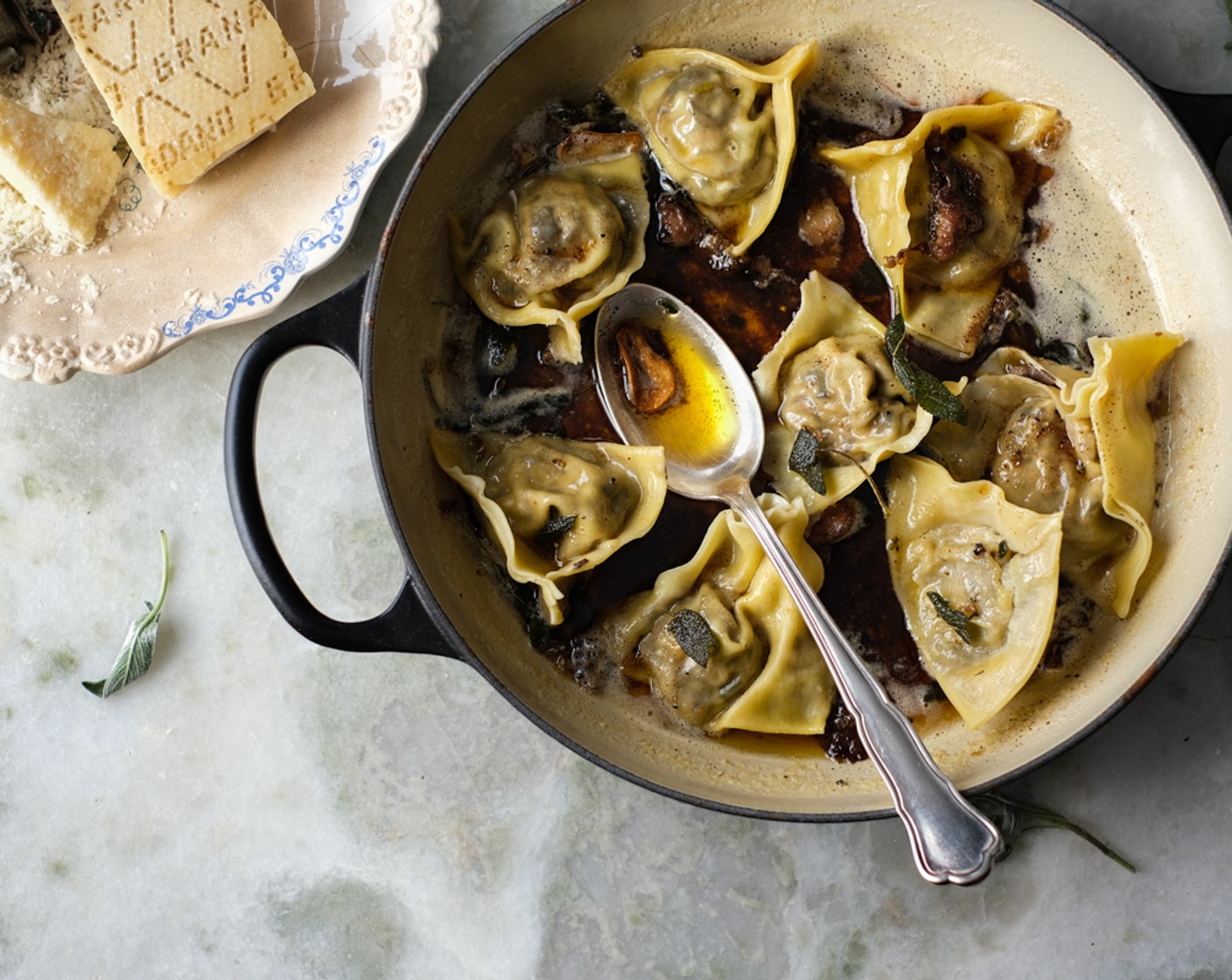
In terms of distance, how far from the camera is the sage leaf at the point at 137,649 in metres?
2.68

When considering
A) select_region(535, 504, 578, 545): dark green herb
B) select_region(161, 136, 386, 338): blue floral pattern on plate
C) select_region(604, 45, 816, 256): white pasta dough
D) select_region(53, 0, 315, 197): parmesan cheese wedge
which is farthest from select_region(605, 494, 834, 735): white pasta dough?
select_region(53, 0, 315, 197): parmesan cheese wedge

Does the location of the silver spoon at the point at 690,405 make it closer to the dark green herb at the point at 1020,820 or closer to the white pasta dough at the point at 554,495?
the white pasta dough at the point at 554,495

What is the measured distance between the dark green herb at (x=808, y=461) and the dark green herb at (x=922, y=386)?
0.26 m

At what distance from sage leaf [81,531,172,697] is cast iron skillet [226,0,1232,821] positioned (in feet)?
2.32

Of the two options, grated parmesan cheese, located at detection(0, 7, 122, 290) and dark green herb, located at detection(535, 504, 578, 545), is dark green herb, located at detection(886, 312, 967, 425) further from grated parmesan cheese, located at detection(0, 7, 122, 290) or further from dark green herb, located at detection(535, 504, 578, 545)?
grated parmesan cheese, located at detection(0, 7, 122, 290)

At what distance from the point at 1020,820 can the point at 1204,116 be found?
5.58 feet

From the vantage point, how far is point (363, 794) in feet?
8.83

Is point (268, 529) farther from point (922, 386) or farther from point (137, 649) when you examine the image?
point (922, 386)

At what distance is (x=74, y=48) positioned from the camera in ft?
8.57

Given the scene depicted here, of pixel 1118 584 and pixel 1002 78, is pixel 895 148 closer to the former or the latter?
pixel 1002 78

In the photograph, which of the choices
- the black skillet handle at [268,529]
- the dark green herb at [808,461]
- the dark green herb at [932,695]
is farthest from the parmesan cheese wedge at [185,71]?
the dark green herb at [932,695]

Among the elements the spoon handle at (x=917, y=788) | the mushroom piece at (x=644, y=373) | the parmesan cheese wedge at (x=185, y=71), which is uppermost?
the parmesan cheese wedge at (x=185, y=71)

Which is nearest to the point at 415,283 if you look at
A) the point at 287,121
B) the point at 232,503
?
the point at 287,121

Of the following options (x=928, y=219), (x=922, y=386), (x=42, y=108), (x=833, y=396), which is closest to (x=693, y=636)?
(x=833, y=396)
